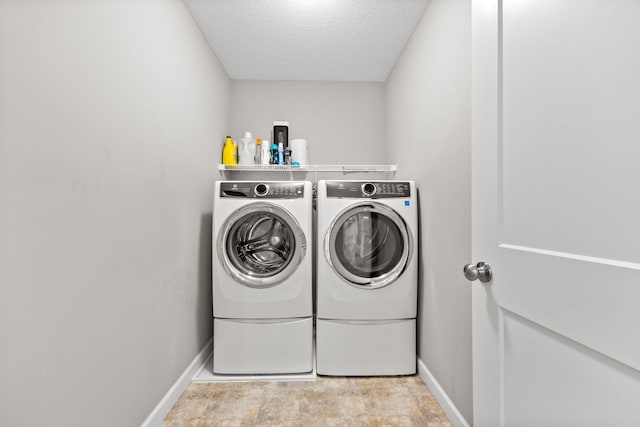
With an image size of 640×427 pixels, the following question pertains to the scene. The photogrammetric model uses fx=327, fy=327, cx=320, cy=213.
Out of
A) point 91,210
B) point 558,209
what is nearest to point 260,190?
point 91,210

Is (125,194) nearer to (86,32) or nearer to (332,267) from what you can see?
(86,32)

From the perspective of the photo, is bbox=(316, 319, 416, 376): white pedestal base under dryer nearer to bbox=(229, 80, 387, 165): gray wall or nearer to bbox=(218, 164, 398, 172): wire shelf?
bbox=(218, 164, 398, 172): wire shelf

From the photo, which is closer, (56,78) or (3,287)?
(3,287)

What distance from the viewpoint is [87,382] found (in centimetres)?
106

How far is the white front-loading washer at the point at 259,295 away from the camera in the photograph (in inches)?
79.1

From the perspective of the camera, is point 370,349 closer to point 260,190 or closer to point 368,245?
point 368,245

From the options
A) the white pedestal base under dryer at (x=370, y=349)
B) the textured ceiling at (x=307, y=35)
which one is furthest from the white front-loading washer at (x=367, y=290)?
the textured ceiling at (x=307, y=35)

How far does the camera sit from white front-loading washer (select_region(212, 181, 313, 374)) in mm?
2010

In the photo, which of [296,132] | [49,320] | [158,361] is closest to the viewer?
[49,320]

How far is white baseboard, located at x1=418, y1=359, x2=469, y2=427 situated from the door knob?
91 cm

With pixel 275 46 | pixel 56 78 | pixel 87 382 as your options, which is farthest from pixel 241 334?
pixel 275 46

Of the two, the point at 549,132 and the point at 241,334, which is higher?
the point at 549,132

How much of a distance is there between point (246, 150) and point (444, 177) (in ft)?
5.37

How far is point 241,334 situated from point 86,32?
1.66 m
